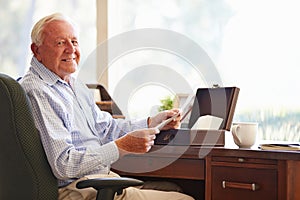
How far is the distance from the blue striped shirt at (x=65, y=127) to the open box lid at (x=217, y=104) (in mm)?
498

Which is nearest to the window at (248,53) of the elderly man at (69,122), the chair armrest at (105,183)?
the elderly man at (69,122)

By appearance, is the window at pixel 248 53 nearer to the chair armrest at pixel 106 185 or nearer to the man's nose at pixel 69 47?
the man's nose at pixel 69 47

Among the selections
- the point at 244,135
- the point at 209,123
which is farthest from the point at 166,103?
the point at 244,135

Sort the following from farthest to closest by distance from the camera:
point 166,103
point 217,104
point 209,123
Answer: point 166,103, point 217,104, point 209,123

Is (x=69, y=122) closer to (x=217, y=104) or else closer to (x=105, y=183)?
(x=105, y=183)

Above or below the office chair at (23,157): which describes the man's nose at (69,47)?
above

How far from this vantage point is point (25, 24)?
2.86m

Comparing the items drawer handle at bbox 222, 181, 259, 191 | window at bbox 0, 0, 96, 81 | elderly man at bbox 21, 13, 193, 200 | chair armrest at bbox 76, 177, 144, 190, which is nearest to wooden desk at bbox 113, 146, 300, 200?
drawer handle at bbox 222, 181, 259, 191

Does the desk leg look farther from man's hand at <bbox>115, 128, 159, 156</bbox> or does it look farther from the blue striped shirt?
the blue striped shirt

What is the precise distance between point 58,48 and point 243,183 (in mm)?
890

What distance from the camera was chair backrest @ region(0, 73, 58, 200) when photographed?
57.4 inches

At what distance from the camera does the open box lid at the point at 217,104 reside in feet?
6.40

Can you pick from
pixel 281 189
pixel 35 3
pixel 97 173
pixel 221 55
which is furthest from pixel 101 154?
pixel 35 3

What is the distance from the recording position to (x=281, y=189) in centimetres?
164
